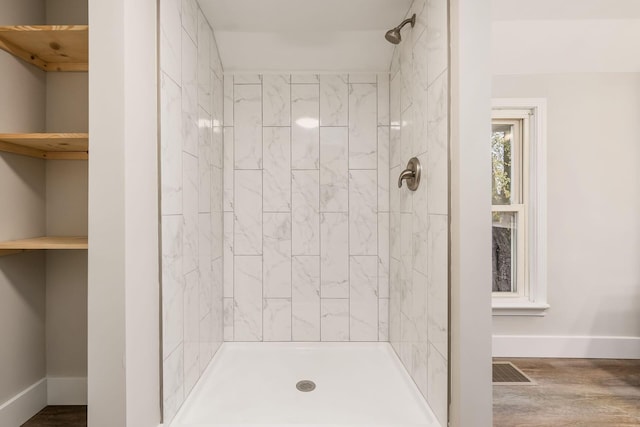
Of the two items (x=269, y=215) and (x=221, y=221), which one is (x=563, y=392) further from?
(x=221, y=221)

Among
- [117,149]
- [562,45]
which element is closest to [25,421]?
[117,149]

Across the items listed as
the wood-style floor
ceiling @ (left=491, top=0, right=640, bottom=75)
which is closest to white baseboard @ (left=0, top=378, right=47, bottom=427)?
the wood-style floor

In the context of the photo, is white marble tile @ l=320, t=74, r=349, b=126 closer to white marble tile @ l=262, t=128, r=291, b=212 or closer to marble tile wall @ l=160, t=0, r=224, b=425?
white marble tile @ l=262, t=128, r=291, b=212

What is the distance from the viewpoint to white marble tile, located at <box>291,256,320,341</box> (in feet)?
7.43

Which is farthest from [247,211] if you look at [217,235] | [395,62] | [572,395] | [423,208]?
[572,395]

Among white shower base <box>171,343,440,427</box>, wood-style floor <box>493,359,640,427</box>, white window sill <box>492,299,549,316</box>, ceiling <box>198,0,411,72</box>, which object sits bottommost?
wood-style floor <box>493,359,640,427</box>

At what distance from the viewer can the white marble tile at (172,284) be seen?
4.31 feet

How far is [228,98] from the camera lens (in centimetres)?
224

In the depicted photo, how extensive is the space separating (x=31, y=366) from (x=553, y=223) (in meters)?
3.36

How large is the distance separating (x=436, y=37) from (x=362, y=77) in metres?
0.89

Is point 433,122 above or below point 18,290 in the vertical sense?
above

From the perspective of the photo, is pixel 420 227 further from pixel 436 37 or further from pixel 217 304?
pixel 217 304

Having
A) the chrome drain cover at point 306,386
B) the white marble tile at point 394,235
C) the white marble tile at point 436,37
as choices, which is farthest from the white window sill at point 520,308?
the white marble tile at point 436,37

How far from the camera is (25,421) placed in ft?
5.42
